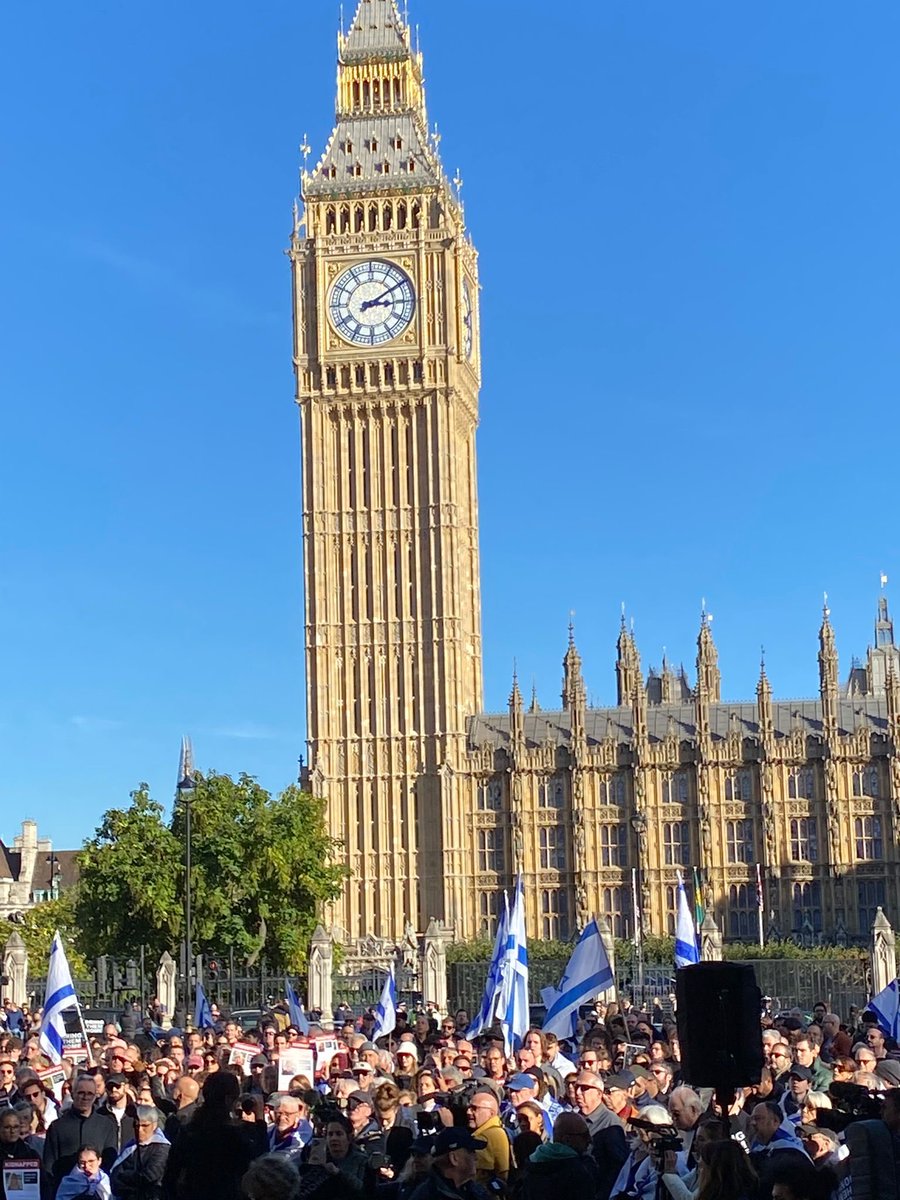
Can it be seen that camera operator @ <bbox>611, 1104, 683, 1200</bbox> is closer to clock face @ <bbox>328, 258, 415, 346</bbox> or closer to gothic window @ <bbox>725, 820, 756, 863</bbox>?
gothic window @ <bbox>725, 820, 756, 863</bbox>

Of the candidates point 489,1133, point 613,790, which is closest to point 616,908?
point 613,790

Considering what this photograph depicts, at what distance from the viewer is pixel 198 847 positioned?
58656 mm

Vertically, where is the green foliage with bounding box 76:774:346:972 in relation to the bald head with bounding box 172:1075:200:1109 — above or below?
above

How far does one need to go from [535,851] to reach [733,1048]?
65.0m

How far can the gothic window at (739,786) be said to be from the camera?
2926 inches

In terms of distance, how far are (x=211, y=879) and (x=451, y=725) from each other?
61.9ft

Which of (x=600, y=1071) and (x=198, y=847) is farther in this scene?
(x=198, y=847)

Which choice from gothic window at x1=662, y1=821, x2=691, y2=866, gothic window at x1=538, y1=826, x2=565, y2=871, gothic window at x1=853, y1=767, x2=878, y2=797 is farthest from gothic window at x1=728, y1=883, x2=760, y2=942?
gothic window at x1=538, y1=826, x2=565, y2=871

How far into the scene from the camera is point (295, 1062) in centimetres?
1759

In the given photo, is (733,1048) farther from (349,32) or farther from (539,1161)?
(349,32)

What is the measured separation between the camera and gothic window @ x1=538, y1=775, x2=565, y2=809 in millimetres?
75562

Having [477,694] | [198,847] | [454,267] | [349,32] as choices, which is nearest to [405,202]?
[454,267]

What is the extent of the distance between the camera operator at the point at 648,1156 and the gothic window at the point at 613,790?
64194 millimetres

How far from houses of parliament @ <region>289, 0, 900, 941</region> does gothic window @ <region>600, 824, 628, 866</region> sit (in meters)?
0.08
